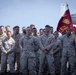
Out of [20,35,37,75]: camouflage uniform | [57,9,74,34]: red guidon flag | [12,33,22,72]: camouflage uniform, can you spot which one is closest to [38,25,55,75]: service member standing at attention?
[20,35,37,75]: camouflage uniform

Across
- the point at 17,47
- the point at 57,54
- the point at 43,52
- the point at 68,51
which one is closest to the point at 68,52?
the point at 68,51

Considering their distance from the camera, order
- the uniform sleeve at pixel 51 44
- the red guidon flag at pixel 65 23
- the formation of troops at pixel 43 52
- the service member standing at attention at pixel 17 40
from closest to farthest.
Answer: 1. the formation of troops at pixel 43 52
2. the uniform sleeve at pixel 51 44
3. the red guidon flag at pixel 65 23
4. the service member standing at attention at pixel 17 40

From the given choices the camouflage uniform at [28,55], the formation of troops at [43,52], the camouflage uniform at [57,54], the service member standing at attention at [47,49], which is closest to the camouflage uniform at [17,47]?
the formation of troops at [43,52]

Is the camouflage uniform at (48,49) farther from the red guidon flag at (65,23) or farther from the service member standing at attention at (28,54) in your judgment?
the red guidon flag at (65,23)

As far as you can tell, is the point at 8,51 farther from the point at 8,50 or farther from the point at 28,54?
the point at 28,54

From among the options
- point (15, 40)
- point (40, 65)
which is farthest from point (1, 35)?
point (40, 65)

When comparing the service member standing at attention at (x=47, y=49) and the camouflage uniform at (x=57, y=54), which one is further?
the camouflage uniform at (x=57, y=54)

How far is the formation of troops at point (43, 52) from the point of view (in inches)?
406

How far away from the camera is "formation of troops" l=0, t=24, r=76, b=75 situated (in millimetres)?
10309

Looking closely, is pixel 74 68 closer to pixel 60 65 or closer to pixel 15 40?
pixel 60 65

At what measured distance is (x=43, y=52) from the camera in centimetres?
1055

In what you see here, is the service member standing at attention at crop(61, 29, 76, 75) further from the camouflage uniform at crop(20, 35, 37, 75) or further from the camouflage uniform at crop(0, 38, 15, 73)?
the camouflage uniform at crop(0, 38, 15, 73)

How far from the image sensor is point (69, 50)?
1023 cm

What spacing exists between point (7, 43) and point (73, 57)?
2.87 metres
